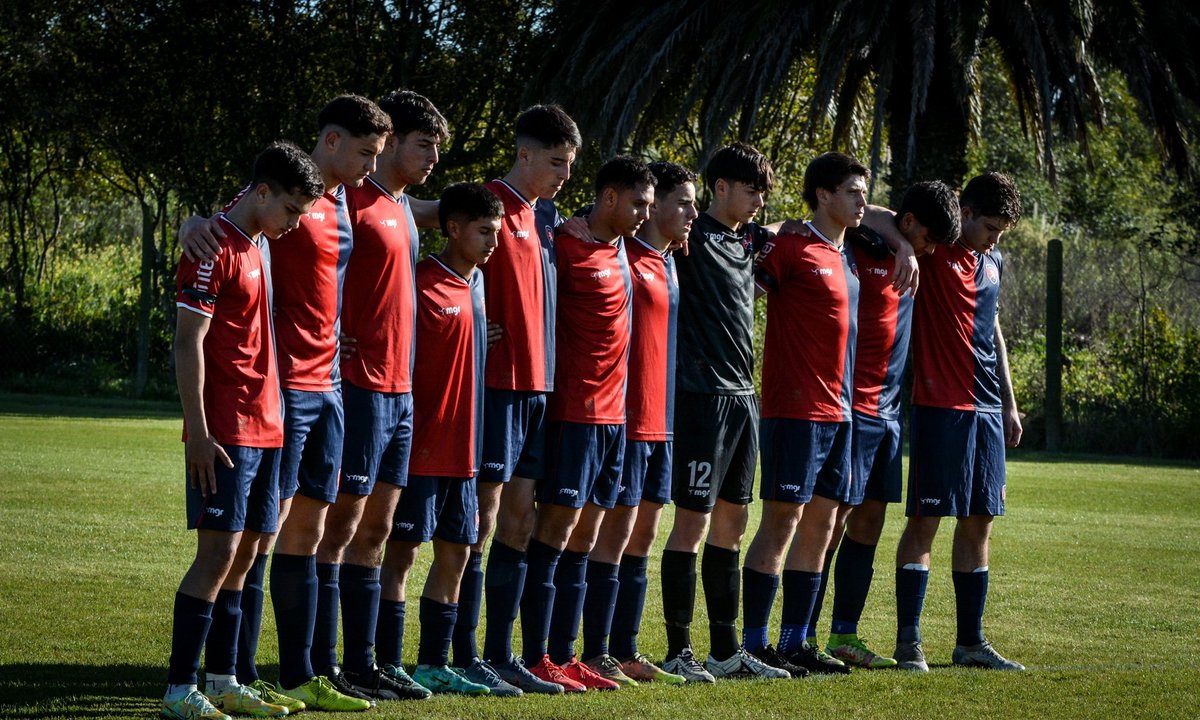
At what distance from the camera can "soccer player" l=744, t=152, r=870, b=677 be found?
21.7ft

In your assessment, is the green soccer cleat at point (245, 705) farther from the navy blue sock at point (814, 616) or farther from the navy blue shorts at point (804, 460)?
the navy blue sock at point (814, 616)

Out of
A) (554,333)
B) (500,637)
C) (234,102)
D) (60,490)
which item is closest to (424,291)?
(554,333)

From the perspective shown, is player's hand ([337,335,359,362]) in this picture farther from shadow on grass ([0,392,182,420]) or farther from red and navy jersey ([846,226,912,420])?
shadow on grass ([0,392,182,420])

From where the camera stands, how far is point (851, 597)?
701 cm

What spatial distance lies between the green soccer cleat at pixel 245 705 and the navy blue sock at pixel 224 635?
0.37 feet

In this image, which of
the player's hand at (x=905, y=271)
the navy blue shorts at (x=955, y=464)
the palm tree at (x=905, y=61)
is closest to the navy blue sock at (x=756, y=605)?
the navy blue shorts at (x=955, y=464)

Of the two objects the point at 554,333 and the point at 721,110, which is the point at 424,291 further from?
the point at 721,110

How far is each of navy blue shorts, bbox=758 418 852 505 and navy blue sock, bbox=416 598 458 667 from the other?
1.62 meters

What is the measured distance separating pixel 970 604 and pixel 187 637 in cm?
393

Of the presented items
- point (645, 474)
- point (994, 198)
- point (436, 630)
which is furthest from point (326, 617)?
point (994, 198)

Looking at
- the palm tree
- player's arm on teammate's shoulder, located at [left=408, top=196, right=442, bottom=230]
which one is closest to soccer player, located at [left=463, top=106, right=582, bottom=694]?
player's arm on teammate's shoulder, located at [left=408, top=196, right=442, bottom=230]

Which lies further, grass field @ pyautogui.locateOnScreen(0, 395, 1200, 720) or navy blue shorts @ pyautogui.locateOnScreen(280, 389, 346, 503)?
grass field @ pyautogui.locateOnScreen(0, 395, 1200, 720)

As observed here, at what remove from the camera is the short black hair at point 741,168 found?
6.61 meters

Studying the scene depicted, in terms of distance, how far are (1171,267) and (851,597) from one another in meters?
30.4
